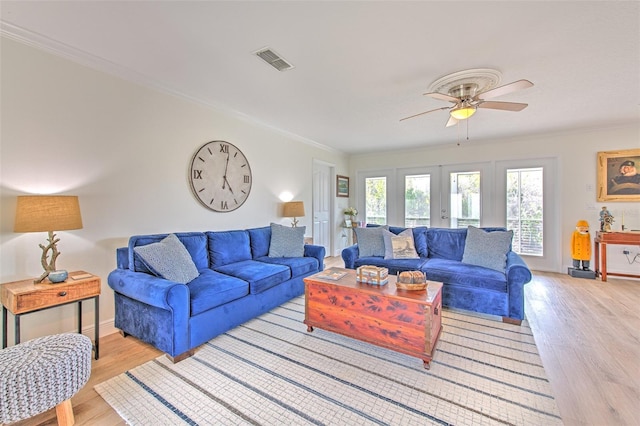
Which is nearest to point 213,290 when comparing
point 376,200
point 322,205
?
point 322,205

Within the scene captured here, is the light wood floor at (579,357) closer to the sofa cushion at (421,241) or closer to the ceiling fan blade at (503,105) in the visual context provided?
the sofa cushion at (421,241)

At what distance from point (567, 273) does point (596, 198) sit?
4.29 ft

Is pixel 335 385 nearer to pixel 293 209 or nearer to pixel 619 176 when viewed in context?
pixel 293 209

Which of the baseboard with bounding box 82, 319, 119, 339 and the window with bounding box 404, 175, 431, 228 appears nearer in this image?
the baseboard with bounding box 82, 319, 119, 339

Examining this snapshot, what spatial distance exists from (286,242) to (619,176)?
17.4 feet

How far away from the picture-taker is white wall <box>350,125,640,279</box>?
166 inches

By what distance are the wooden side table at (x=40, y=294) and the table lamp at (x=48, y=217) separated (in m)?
0.10

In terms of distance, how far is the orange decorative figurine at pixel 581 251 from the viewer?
13.8 ft

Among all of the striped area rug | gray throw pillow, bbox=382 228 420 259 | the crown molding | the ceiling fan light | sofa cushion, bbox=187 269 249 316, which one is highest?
the crown molding

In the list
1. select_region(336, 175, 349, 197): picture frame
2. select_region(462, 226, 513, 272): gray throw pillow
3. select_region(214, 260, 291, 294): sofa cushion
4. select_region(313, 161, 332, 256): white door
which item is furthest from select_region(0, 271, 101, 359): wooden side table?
select_region(336, 175, 349, 197): picture frame

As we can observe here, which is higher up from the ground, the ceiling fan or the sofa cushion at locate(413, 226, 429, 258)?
the ceiling fan

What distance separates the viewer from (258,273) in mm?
2844

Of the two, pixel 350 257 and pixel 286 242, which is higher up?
pixel 286 242

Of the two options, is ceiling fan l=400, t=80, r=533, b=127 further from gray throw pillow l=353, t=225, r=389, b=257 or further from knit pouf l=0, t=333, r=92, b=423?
knit pouf l=0, t=333, r=92, b=423
